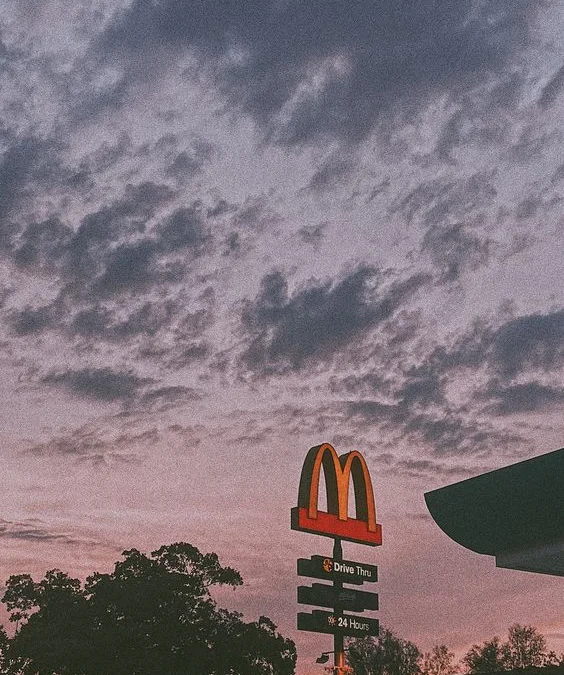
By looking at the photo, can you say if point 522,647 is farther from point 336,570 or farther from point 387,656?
point 336,570

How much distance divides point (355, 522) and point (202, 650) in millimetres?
20780

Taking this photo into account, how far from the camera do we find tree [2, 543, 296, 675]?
195ft

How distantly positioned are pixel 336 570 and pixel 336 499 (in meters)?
3.07

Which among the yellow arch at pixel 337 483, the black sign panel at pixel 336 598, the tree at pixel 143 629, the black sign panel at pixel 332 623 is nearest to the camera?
the black sign panel at pixel 336 598

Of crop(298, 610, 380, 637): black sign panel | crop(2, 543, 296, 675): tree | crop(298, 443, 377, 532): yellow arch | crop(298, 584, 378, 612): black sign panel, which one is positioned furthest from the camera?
crop(2, 543, 296, 675): tree

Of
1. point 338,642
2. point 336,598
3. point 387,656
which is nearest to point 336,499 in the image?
point 336,598

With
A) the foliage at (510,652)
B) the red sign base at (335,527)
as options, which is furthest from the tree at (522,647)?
the red sign base at (335,527)

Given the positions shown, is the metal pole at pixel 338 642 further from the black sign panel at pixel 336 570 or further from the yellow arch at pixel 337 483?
the yellow arch at pixel 337 483

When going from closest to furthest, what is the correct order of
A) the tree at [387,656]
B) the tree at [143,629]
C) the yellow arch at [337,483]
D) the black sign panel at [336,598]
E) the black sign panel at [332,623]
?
the black sign panel at [336,598] → the black sign panel at [332,623] → the yellow arch at [337,483] → the tree at [143,629] → the tree at [387,656]

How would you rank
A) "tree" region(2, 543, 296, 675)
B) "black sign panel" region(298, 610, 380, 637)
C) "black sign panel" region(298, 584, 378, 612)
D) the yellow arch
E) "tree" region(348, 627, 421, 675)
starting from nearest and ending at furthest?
"black sign panel" region(298, 584, 378, 612)
"black sign panel" region(298, 610, 380, 637)
the yellow arch
"tree" region(2, 543, 296, 675)
"tree" region(348, 627, 421, 675)

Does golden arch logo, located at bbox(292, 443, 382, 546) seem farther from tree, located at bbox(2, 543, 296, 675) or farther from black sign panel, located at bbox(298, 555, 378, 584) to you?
Answer: tree, located at bbox(2, 543, 296, 675)

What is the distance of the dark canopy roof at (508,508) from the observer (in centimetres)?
6650

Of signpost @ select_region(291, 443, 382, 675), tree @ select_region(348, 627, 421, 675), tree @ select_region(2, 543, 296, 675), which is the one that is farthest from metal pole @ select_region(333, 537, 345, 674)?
tree @ select_region(348, 627, 421, 675)

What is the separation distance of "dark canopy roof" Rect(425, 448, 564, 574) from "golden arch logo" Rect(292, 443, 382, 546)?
78.7 ft
